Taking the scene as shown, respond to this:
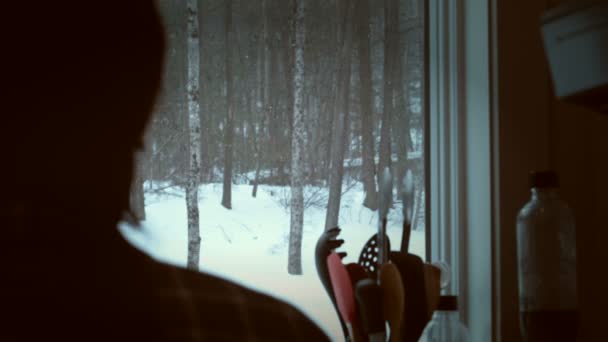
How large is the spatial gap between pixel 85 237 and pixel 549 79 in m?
1.14

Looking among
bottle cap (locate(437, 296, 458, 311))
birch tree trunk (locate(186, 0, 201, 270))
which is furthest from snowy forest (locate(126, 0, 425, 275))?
bottle cap (locate(437, 296, 458, 311))

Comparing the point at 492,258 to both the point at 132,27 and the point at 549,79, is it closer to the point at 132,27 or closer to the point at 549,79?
the point at 549,79

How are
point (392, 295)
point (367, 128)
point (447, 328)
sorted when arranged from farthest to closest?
point (367, 128)
point (447, 328)
point (392, 295)

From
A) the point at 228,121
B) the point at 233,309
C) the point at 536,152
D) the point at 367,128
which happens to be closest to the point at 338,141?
the point at 367,128

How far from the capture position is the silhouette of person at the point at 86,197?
1.11 ft

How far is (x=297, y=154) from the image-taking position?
1.31m

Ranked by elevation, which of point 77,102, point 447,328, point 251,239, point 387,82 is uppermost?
point 387,82

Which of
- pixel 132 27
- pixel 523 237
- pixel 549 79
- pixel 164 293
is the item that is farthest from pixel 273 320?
pixel 549 79

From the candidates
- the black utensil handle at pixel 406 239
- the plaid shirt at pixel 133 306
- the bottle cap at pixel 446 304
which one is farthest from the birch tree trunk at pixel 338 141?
the plaid shirt at pixel 133 306

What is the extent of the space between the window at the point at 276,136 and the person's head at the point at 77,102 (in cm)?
79

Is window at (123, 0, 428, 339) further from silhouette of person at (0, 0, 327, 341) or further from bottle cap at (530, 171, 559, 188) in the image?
silhouette of person at (0, 0, 327, 341)

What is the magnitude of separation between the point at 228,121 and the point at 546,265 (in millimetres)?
598

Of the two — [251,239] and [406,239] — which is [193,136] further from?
[406,239]

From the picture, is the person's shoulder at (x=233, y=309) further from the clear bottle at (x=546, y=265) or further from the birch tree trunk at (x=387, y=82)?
the birch tree trunk at (x=387, y=82)
